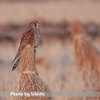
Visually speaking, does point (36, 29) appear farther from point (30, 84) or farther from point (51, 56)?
point (51, 56)

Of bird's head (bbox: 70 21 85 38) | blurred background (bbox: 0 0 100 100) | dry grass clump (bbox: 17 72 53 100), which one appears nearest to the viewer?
dry grass clump (bbox: 17 72 53 100)

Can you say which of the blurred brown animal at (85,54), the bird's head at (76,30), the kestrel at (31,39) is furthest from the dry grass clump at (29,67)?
the bird's head at (76,30)

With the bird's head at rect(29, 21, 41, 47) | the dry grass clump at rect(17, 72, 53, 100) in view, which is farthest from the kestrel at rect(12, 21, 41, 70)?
the dry grass clump at rect(17, 72, 53, 100)

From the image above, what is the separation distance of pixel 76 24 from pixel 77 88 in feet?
5.13

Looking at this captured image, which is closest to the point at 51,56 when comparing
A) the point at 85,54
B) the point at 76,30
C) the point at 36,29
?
the point at 76,30

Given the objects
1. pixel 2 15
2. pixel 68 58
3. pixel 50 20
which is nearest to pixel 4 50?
pixel 68 58

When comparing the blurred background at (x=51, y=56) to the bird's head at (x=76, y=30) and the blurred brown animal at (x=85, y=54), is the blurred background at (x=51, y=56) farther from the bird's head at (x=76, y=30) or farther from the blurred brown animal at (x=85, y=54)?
the bird's head at (x=76, y=30)

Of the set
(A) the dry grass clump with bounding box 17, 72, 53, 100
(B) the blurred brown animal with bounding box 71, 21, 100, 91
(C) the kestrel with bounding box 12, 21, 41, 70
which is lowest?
(A) the dry grass clump with bounding box 17, 72, 53, 100

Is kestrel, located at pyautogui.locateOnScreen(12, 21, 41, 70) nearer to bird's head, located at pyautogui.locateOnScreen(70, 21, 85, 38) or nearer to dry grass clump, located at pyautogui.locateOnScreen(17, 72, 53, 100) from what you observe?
dry grass clump, located at pyautogui.locateOnScreen(17, 72, 53, 100)

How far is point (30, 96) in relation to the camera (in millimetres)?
3367

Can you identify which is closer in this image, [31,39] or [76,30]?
[31,39]

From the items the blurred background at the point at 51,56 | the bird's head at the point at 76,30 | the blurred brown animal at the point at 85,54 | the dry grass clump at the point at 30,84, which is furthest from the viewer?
the bird's head at the point at 76,30

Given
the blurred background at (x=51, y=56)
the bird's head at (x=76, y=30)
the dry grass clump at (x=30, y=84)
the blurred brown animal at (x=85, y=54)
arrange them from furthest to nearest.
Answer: the bird's head at (x=76, y=30) < the blurred brown animal at (x=85, y=54) < the blurred background at (x=51, y=56) < the dry grass clump at (x=30, y=84)

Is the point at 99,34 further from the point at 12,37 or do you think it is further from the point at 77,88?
the point at 77,88
